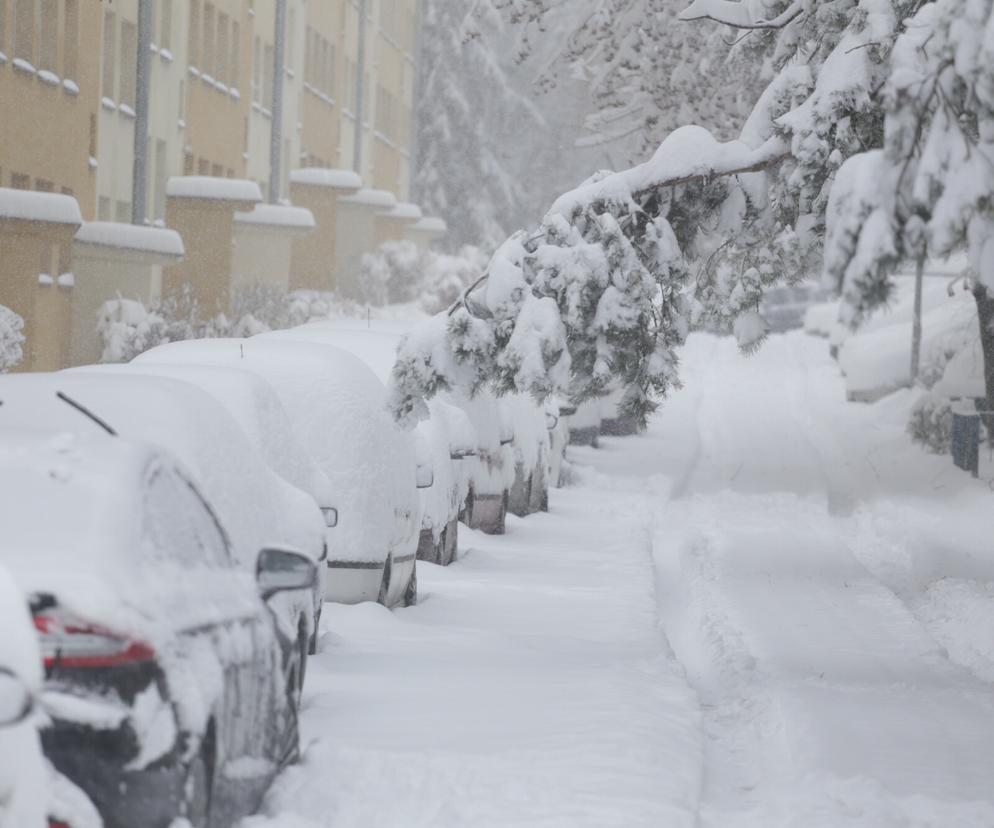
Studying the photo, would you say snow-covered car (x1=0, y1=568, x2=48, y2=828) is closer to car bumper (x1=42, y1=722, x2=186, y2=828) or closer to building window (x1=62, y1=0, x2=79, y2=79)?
car bumper (x1=42, y1=722, x2=186, y2=828)

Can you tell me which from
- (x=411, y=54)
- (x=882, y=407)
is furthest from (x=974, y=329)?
(x=411, y=54)

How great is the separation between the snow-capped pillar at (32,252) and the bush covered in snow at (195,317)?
4.21 feet

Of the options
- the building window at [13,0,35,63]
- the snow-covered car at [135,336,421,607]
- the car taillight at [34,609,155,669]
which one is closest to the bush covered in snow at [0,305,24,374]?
the building window at [13,0,35,63]

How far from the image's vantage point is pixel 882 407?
40500 mm

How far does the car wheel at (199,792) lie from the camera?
562 centimetres

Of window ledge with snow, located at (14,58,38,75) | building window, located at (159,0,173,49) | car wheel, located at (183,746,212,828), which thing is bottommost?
car wheel, located at (183,746,212,828)

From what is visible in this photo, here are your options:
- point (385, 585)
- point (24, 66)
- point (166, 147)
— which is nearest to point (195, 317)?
point (24, 66)

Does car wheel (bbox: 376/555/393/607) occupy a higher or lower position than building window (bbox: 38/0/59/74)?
lower

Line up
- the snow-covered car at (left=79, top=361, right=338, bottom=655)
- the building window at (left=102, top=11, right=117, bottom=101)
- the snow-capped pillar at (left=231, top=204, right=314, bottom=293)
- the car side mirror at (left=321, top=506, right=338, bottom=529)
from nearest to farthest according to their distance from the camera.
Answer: the snow-covered car at (left=79, top=361, right=338, bottom=655), the car side mirror at (left=321, top=506, right=338, bottom=529), the building window at (left=102, top=11, right=117, bottom=101), the snow-capped pillar at (left=231, top=204, right=314, bottom=293)

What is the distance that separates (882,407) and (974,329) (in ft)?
12.2

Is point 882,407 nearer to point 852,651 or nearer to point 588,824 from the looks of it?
point 852,651

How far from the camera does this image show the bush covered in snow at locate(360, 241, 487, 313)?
50.9 m

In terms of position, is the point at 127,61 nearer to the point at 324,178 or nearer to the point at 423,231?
the point at 324,178

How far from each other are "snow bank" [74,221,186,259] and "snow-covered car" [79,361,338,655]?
1587 centimetres
